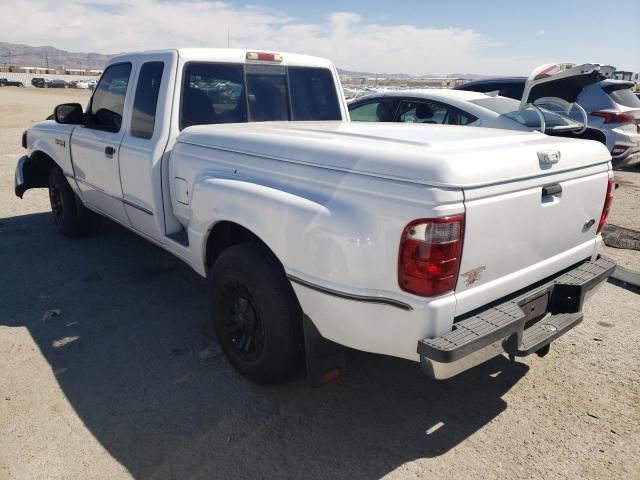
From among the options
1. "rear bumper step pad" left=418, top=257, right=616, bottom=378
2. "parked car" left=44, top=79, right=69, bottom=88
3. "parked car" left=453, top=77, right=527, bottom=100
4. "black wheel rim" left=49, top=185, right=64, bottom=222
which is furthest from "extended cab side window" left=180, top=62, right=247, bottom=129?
"parked car" left=44, top=79, right=69, bottom=88

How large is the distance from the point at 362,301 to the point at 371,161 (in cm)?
63

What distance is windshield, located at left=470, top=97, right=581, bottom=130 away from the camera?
592cm

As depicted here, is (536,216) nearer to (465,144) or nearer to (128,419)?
(465,144)

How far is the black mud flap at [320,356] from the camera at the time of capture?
2.55 meters

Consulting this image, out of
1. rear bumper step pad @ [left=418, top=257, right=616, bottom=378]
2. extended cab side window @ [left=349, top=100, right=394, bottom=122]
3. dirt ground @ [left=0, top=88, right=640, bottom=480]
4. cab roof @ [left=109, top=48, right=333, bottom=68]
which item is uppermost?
cab roof @ [left=109, top=48, right=333, bottom=68]

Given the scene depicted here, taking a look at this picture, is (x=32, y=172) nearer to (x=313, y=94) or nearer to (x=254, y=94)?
(x=254, y=94)

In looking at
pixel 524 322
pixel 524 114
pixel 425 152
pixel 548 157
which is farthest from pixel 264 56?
pixel 524 114

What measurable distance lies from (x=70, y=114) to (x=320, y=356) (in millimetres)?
3370

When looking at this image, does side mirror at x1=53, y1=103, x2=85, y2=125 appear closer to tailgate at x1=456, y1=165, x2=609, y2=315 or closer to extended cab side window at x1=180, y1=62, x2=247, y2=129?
extended cab side window at x1=180, y1=62, x2=247, y2=129

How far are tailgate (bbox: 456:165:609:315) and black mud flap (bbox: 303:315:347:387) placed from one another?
28.7 inches

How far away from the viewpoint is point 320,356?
8.51 feet

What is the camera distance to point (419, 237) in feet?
6.72

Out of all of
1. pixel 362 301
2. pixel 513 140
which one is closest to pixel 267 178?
pixel 362 301

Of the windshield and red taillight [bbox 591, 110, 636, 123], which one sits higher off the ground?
the windshield
